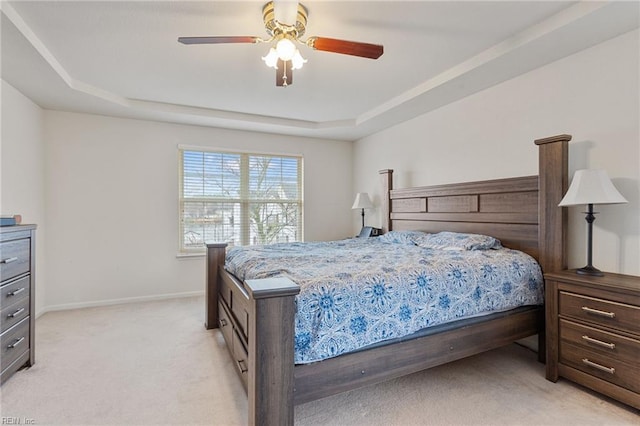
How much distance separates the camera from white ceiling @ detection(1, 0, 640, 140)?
2025 mm

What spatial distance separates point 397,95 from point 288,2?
210 cm

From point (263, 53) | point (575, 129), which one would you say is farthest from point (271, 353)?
point (575, 129)

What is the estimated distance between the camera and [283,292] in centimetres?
141

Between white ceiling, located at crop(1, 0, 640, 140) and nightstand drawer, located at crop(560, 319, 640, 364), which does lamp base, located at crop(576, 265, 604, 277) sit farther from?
white ceiling, located at crop(1, 0, 640, 140)

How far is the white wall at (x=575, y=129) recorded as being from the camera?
2148 mm

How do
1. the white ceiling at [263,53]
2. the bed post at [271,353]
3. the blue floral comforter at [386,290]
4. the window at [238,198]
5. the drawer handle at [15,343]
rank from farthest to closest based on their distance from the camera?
1. the window at [238,198]
2. the drawer handle at [15,343]
3. the white ceiling at [263,53]
4. the blue floral comforter at [386,290]
5. the bed post at [271,353]

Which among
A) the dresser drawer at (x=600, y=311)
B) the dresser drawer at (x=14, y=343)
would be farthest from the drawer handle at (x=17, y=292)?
the dresser drawer at (x=600, y=311)

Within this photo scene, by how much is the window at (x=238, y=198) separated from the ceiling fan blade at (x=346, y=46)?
2.97 metres

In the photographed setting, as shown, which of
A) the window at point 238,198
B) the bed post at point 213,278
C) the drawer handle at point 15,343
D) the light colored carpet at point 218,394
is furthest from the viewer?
the window at point 238,198

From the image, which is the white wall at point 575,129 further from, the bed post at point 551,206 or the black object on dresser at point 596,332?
the black object on dresser at point 596,332

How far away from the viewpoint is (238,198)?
4.68 m

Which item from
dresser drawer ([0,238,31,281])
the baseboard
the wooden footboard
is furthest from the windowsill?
the wooden footboard

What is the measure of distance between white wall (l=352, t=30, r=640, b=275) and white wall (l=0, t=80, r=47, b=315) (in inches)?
174

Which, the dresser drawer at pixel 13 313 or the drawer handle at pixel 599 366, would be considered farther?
the dresser drawer at pixel 13 313
